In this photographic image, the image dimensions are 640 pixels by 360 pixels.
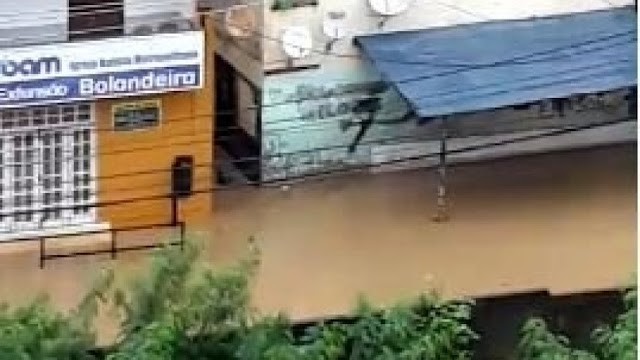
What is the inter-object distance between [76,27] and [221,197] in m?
2.63

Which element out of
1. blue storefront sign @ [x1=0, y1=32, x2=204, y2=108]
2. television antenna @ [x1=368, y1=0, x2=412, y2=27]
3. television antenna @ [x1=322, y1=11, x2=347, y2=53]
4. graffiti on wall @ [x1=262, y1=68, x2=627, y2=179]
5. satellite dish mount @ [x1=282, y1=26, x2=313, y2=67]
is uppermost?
television antenna @ [x1=368, y1=0, x2=412, y2=27]

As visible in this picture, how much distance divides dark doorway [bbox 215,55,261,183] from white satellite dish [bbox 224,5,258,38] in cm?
69

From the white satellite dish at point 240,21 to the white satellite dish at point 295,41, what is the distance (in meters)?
0.34

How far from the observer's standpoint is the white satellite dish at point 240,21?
23.8m

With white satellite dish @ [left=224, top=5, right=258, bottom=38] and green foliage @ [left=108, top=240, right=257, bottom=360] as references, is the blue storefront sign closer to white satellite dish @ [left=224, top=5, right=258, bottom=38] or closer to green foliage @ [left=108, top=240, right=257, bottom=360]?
white satellite dish @ [left=224, top=5, right=258, bottom=38]

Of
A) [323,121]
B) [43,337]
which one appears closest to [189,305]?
[43,337]

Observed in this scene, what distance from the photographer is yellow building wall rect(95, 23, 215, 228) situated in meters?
23.3

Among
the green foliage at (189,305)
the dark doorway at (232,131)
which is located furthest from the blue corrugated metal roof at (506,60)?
the green foliage at (189,305)

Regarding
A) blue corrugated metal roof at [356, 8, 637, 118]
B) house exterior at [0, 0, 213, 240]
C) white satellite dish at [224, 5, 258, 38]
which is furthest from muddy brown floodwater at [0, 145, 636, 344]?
white satellite dish at [224, 5, 258, 38]

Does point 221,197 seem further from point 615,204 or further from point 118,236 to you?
point 615,204

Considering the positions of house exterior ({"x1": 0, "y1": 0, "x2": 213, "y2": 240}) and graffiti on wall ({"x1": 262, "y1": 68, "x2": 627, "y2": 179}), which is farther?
graffiti on wall ({"x1": 262, "y1": 68, "x2": 627, "y2": 179})

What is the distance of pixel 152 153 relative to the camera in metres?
23.5

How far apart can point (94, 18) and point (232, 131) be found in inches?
105

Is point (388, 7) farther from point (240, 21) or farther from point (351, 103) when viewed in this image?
point (240, 21)
